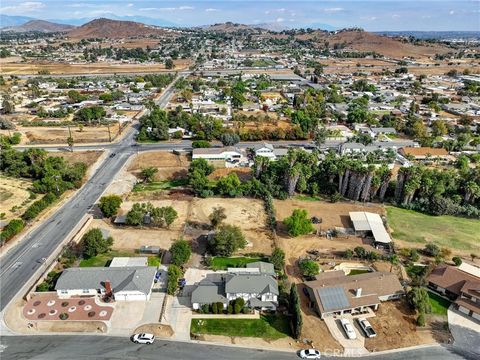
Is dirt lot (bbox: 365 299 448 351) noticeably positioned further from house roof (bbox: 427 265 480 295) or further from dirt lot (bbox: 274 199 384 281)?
dirt lot (bbox: 274 199 384 281)

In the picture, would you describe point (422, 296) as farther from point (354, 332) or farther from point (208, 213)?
point (208, 213)

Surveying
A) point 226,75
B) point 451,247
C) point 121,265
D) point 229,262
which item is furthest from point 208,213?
point 226,75

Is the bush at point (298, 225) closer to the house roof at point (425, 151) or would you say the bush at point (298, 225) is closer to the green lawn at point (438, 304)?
the green lawn at point (438, 304)

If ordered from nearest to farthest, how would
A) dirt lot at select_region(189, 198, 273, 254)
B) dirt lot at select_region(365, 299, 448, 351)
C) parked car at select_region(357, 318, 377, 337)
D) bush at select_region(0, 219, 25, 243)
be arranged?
1. dirt lot at select_region(365, 299, 448, 351)
2. parked car at select_region(357, 318, 377, 337)
3. bush at select_region(0, 219, 25, 243)
4. dirt lot at select_region(189, 198, 273, 254)

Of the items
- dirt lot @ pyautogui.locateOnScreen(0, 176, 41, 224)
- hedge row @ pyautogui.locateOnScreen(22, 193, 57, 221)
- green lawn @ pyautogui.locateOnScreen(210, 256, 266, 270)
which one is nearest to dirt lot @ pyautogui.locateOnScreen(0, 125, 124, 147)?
dirt lot @ pyautogui.locateOnScreen(0, 176, 41, 224)

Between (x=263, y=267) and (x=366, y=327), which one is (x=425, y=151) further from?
(x=366, y=327)

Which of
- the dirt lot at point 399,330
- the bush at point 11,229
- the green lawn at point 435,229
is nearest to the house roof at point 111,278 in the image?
the bush at point 11,229

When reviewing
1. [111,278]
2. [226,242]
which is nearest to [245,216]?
[226,242]
